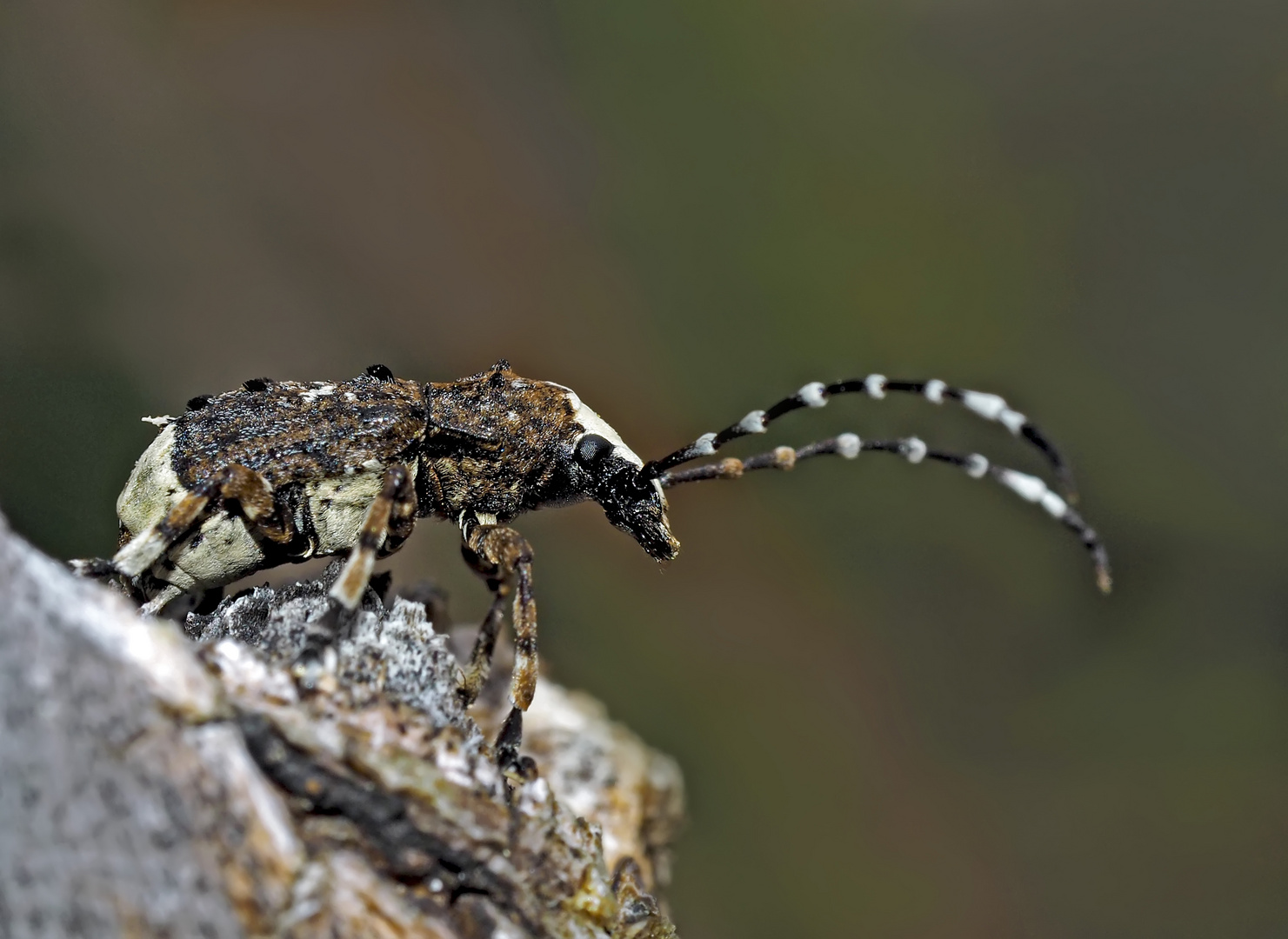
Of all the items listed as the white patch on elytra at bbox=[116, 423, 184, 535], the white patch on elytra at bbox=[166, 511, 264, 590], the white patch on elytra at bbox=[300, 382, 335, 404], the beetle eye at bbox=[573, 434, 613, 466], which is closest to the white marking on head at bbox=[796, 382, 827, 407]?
the beetle eye at bbox=[573, 434, 613, 466]

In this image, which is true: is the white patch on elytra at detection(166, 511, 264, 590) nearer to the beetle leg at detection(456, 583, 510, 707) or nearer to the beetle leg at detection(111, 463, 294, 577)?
the beetle leg at detection(111, 463, 294, 577)

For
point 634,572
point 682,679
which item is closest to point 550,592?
point 634,572

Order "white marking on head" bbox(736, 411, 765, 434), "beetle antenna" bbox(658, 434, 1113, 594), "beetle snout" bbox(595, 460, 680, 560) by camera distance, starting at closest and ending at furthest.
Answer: "beetle antenna" bbox(658, 434, 1113, 594), "white marking on head" bbox(736, 411, 765, 434), "beetle snout" bbox(595, 460, 680, 560)

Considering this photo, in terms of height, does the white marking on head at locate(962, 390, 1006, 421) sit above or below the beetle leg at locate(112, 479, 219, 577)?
above

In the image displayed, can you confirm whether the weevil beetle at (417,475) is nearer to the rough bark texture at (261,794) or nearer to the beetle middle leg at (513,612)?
the beetle middle leg at (513,612)

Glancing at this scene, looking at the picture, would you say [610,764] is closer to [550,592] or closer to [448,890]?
[550,592]

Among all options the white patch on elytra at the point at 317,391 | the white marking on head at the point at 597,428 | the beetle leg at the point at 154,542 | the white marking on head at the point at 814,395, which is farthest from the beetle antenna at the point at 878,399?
the beetle leg at the point at 154,542

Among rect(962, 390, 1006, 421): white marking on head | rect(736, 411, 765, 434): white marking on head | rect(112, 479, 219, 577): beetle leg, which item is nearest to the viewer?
rect(112, 479, 219, 577): beetle leg
